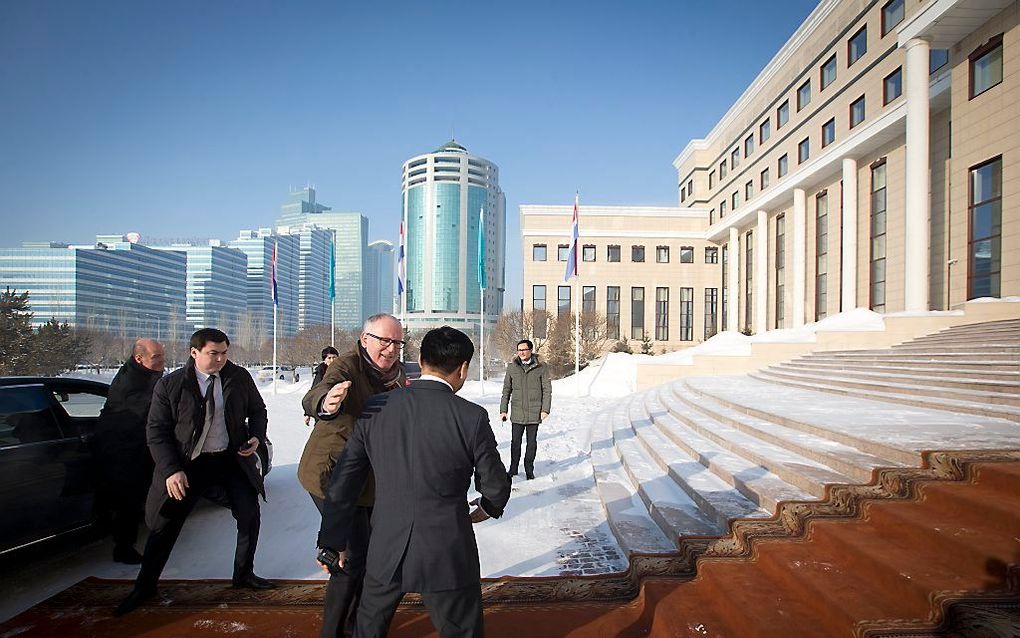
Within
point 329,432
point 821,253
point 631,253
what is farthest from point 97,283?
point 329,432

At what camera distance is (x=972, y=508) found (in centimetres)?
337

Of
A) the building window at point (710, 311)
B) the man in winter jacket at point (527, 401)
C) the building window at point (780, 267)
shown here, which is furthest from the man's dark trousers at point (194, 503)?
the building window at point (710, 311)

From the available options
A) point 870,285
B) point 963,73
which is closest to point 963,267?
point 963,73

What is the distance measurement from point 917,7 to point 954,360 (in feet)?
51.6

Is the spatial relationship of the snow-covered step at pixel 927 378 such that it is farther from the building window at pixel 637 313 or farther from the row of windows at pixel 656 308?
the building window at pixel 637 313

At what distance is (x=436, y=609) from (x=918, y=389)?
354 inches

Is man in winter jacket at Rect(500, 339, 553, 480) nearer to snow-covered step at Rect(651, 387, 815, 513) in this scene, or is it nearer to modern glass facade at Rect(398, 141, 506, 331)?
snow-covered step at Rect(651, 387, 815, 513)

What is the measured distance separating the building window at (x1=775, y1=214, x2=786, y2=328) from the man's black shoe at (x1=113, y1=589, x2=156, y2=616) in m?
35.8

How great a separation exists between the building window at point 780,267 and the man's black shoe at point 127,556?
3551 centimetres

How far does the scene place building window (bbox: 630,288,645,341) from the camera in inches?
1843

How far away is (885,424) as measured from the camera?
5805 millimetres

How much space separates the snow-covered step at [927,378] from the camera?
6754 mm

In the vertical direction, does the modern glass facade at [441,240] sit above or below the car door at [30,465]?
above

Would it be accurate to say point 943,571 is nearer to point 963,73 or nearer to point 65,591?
point 65,591
